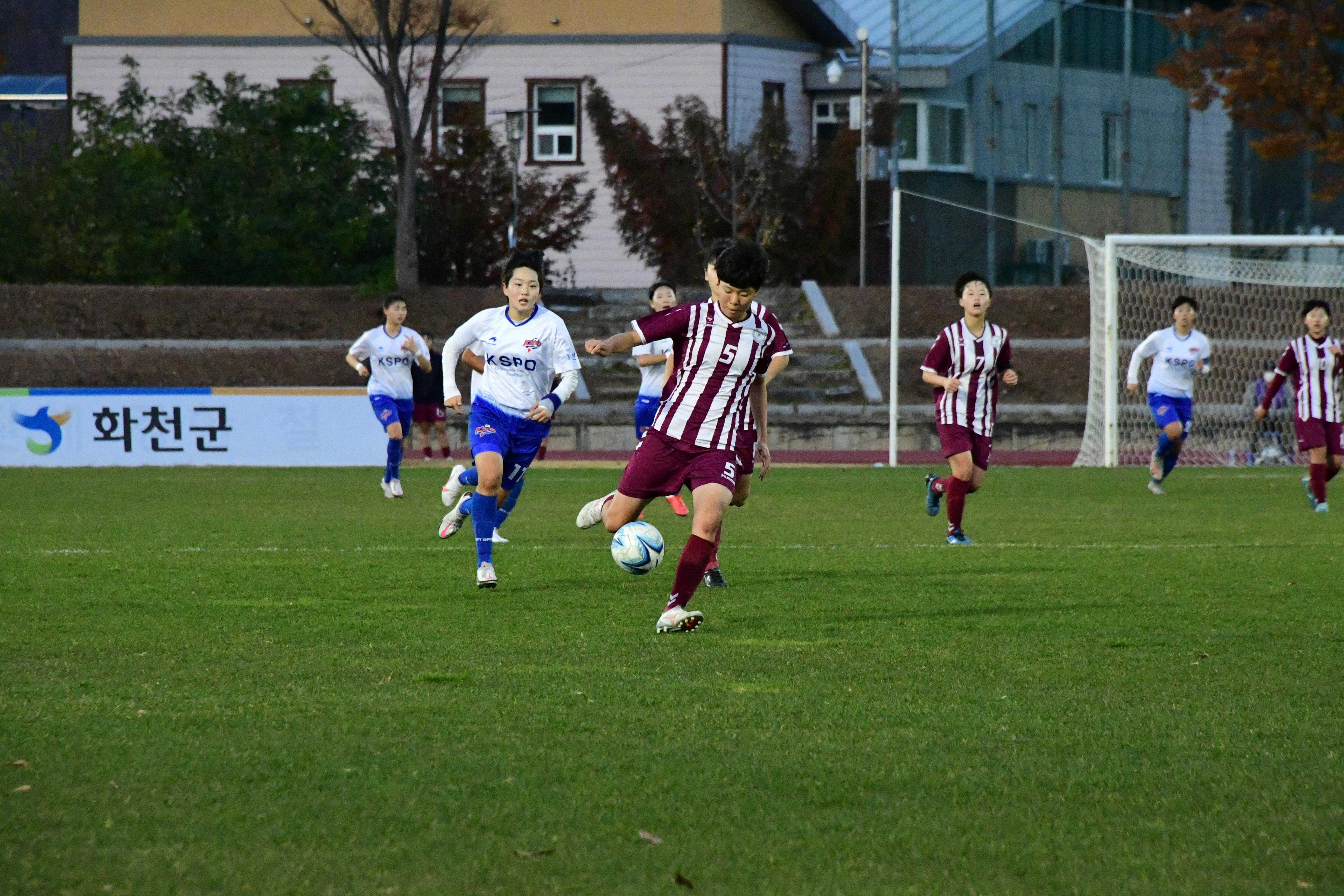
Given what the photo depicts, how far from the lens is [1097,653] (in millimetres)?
6801

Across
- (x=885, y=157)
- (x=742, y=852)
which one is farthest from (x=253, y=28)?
(x=742, y=852)

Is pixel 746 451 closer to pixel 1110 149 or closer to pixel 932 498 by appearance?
pixel 932 498

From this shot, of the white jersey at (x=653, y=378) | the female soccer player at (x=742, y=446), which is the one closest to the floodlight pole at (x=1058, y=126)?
the white jersey at (x=653, y=378)

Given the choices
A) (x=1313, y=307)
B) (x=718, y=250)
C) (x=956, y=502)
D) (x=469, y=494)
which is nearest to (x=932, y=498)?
(x=956, y=502)

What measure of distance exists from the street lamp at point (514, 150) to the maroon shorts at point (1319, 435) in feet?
56.9

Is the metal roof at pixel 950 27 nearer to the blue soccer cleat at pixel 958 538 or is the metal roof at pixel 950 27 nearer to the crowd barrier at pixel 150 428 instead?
the crowd barrier at pixel 150 428

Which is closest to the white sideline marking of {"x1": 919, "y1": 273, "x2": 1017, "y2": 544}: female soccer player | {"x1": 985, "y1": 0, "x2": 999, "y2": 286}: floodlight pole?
{"x1": 919, "y1": 273, "x2": 1017, "y2": 544}: female soccer player

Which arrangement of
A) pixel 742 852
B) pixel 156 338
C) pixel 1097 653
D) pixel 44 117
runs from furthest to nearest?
pixel 44 117
pixel 156 338
pixel 1097 653
pixel 742 852

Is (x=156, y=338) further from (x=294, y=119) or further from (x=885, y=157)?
(x=885, y=157)

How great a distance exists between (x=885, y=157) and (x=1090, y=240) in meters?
10.7

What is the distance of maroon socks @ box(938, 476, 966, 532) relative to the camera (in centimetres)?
1191

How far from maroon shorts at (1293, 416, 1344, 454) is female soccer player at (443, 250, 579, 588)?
25.3 ft

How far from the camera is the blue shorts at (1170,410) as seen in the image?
17.5 m

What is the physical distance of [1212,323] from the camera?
94.3 ft
